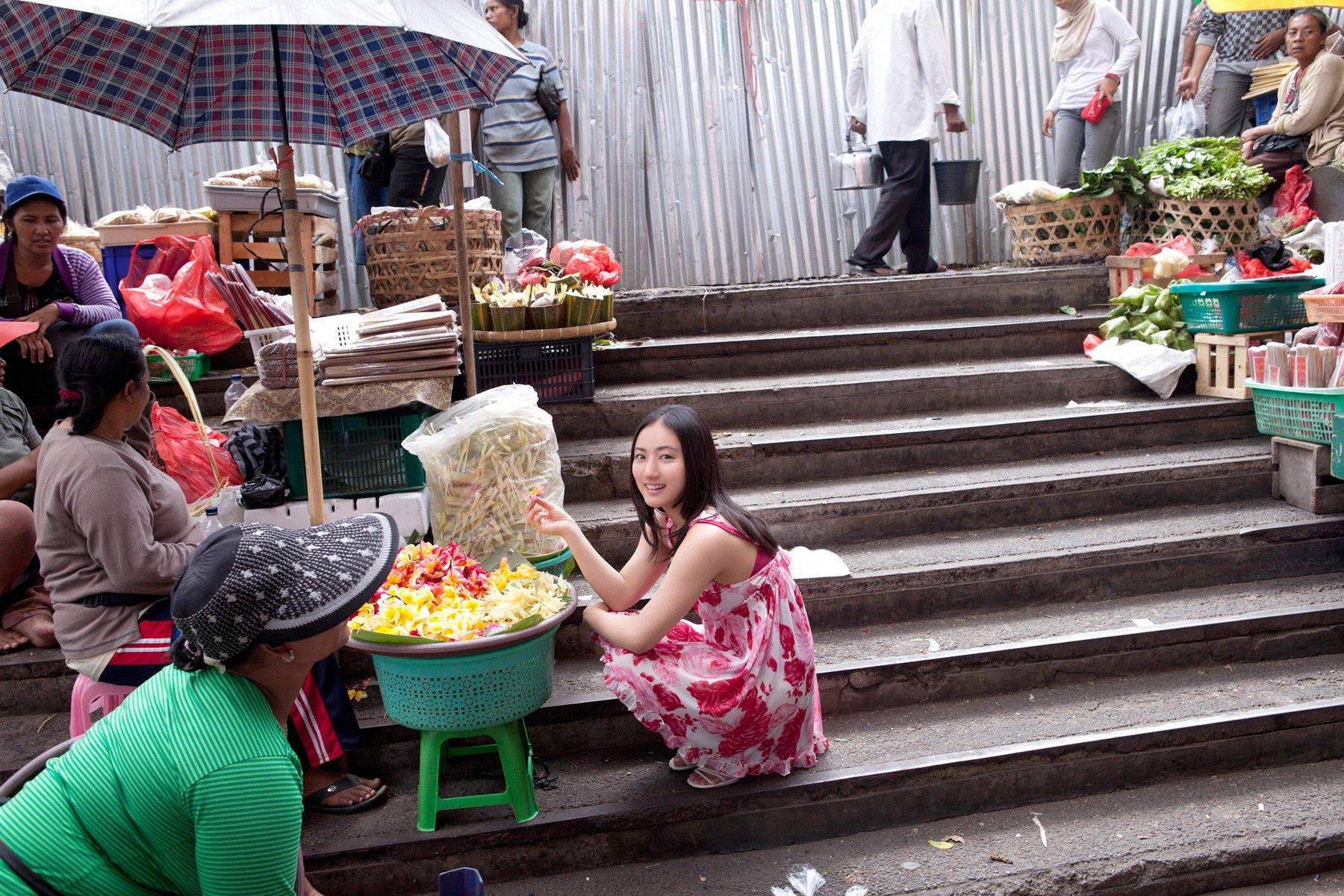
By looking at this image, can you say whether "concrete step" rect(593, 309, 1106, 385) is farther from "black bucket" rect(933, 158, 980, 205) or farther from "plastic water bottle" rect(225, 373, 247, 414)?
"black bucket" rect(933, 158, 980, 205)

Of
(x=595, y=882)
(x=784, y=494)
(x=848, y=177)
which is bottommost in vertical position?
(x=595, y=882)

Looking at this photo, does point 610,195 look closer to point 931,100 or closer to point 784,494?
point 931,100

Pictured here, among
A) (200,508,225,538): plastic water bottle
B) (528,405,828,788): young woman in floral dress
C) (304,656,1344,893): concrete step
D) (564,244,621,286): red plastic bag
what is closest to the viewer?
(528,405,828,788): young woman in floral dress

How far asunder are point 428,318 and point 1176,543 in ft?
11.4

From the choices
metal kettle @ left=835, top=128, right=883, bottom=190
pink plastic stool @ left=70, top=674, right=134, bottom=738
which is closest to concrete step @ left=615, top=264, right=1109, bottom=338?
metal kettle @ left=835, top=128, right=883, bottom=190

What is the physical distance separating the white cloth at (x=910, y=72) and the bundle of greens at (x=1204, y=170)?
1.55 m

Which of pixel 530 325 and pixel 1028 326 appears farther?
pixel 1028 326

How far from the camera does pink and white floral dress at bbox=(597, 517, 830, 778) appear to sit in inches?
121

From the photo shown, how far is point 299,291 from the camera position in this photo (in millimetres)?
3242

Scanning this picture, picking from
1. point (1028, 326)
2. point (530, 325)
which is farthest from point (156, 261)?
point (1028, 326)

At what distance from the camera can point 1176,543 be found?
4375 millimetres

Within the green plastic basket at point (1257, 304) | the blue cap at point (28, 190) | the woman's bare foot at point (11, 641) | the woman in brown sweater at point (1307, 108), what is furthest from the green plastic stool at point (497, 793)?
the woman in brown sweater at point (1307, 108)

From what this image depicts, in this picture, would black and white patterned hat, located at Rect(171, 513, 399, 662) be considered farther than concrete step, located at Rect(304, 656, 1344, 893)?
No

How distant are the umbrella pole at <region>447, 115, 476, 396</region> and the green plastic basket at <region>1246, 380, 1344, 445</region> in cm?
393
